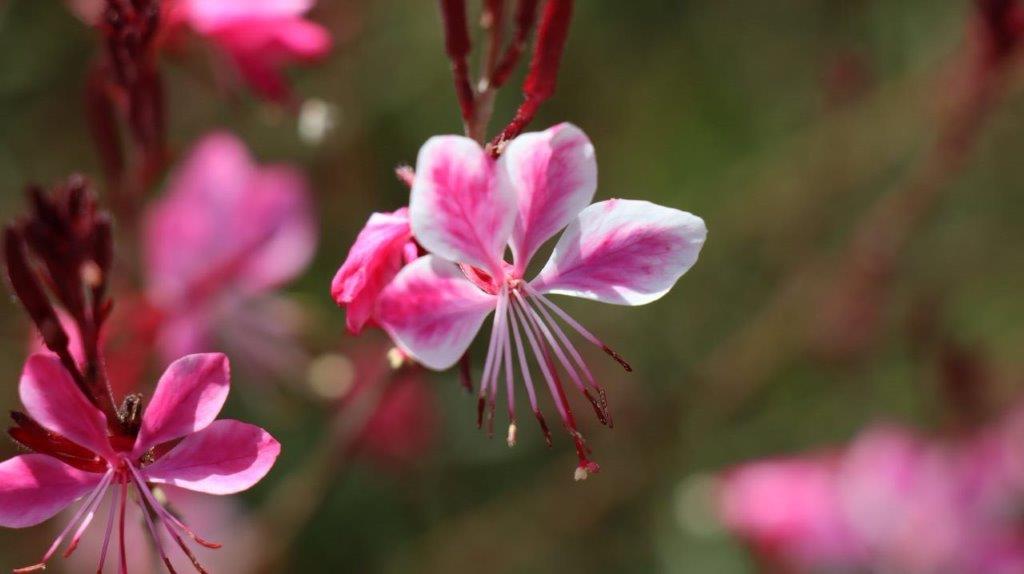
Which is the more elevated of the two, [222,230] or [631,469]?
[222,230]

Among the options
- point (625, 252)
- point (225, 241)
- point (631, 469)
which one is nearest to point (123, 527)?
point (625, 252)

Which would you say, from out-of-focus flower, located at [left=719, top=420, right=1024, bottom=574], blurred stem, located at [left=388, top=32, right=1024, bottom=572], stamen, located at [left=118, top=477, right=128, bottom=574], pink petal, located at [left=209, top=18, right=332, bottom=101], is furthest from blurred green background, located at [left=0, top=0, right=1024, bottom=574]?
stamen, located at [left=118, top=477, right=128, bottom=574]

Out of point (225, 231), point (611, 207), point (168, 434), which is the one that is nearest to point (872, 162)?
point (225, 231)

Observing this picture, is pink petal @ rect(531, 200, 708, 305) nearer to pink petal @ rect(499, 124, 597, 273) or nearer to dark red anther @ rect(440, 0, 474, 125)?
pink petal @ rect(499, 124, 597, 273)

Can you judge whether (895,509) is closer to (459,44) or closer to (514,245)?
(514,245)

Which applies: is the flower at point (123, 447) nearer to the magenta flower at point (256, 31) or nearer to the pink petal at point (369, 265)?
the pink petal at point (369, 265)

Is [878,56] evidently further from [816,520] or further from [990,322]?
[816,520]
